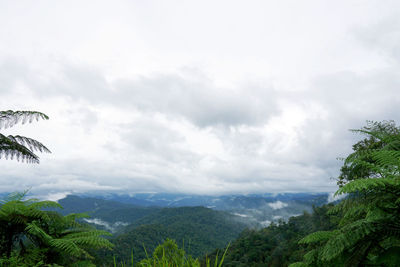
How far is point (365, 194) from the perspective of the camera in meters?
2.39

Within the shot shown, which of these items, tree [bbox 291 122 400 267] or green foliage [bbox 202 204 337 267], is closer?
tree [bbox 291 122 400 267]

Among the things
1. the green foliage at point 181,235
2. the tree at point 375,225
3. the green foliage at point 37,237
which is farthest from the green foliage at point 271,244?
the tree at point 375,225

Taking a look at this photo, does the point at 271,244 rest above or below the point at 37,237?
below

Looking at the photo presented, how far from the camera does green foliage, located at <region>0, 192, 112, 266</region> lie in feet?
10.4

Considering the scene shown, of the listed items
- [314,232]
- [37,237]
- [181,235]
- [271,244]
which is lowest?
[181,235]

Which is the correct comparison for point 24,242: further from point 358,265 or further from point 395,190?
point 395,190

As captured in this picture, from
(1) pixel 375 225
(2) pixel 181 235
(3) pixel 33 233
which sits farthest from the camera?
(2) pixel 181 235

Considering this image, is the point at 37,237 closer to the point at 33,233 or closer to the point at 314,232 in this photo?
the point at 33,233

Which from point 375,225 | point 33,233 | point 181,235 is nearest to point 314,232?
point 375,225

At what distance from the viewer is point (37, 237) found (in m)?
3.46

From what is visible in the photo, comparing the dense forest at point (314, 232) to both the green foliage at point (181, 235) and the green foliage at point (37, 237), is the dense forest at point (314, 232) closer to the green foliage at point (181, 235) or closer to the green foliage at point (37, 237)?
the green foliage at point (37, 237)

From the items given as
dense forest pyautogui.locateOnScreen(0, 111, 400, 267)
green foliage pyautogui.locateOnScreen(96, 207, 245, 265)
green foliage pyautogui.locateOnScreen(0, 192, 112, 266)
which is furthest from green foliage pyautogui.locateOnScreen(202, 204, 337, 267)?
green foliage pyautogui.locateOnScreen(0, 192, 112, 266)

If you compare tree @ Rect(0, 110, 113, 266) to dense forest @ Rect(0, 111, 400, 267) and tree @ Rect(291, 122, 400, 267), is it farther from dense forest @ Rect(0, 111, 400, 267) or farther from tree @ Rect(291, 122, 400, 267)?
tree @ Rect(291, 122, 400, 267)

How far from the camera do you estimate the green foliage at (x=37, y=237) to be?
317 centimetres
